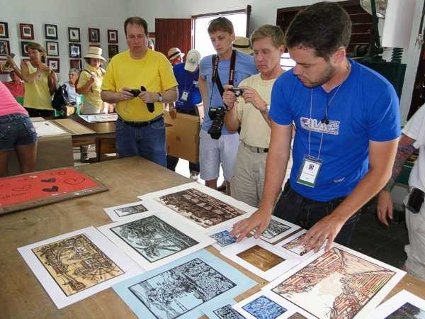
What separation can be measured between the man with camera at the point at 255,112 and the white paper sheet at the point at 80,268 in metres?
1.01

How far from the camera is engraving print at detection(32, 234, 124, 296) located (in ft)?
2.74

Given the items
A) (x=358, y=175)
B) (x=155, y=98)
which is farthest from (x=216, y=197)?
(x=155, y=98)

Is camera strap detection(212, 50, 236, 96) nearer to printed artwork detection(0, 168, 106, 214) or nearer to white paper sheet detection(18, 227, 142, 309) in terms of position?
printed artwork detection(0, 168, 106, 214)

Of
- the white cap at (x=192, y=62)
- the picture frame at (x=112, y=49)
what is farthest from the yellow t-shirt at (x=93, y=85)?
the picture frame at (x=112, y=49)

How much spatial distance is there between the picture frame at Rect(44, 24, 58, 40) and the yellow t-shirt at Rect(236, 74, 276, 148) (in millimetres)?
6140

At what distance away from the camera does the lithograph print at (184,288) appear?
75cm

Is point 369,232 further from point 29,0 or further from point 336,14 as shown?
point 29,0

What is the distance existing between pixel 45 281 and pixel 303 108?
0.93 m

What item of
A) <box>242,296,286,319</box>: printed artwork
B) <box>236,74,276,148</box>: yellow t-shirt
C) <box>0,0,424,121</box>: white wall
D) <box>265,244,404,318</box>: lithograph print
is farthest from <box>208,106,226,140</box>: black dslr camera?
<box>0,0,424,121</box>: white wall

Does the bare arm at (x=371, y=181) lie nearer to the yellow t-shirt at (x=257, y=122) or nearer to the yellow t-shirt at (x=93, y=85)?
the yellow t-shirt at (x=257, y=122)

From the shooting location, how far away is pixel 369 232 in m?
2.81

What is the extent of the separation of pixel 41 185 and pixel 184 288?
35.5 inches

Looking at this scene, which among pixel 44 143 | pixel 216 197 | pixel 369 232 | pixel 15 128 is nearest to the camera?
pixel 216 197

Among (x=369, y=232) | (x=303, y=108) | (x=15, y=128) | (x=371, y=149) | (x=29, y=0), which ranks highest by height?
(x=29, y=0)
